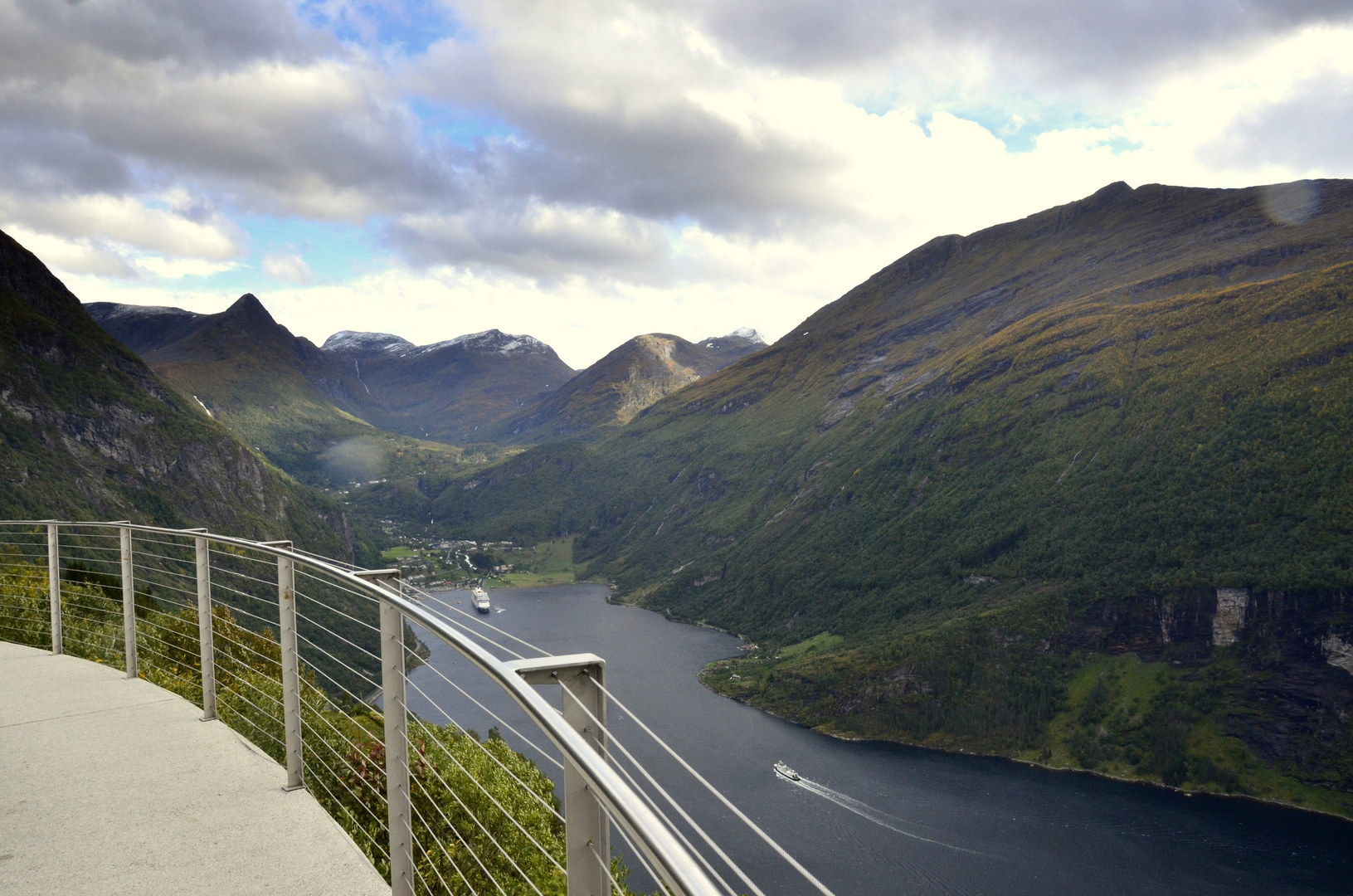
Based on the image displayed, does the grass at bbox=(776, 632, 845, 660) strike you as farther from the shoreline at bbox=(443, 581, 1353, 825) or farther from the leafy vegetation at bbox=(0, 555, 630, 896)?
the leafy vegetation at bbox=(0, 555, 630, 896)

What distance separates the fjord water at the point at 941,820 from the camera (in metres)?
68.4

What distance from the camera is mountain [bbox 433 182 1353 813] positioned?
4139 inches

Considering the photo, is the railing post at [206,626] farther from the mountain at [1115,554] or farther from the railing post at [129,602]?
the mountain at [1115,554]

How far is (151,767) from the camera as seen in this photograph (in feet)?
16.8

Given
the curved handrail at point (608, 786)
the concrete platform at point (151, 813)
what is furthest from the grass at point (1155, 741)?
the curved handrail at point (608, 786)

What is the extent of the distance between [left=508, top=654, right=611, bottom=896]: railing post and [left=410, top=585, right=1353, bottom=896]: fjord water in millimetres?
54377

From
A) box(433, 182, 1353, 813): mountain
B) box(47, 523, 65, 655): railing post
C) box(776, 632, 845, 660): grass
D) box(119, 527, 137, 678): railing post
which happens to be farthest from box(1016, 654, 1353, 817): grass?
box(119, 527, 137, 678): railing post

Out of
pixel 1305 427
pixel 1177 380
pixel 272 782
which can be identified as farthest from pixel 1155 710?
pixel 272 782


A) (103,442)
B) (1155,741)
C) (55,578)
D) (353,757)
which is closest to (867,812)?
(1155,741)

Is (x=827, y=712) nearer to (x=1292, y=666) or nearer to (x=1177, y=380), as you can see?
(x=1292, y=666)

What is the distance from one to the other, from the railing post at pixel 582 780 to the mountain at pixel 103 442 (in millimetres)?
126882

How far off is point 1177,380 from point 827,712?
302 ft

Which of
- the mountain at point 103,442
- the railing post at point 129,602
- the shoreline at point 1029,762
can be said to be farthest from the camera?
the mountain at point 103,442

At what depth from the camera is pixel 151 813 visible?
4.49 m
